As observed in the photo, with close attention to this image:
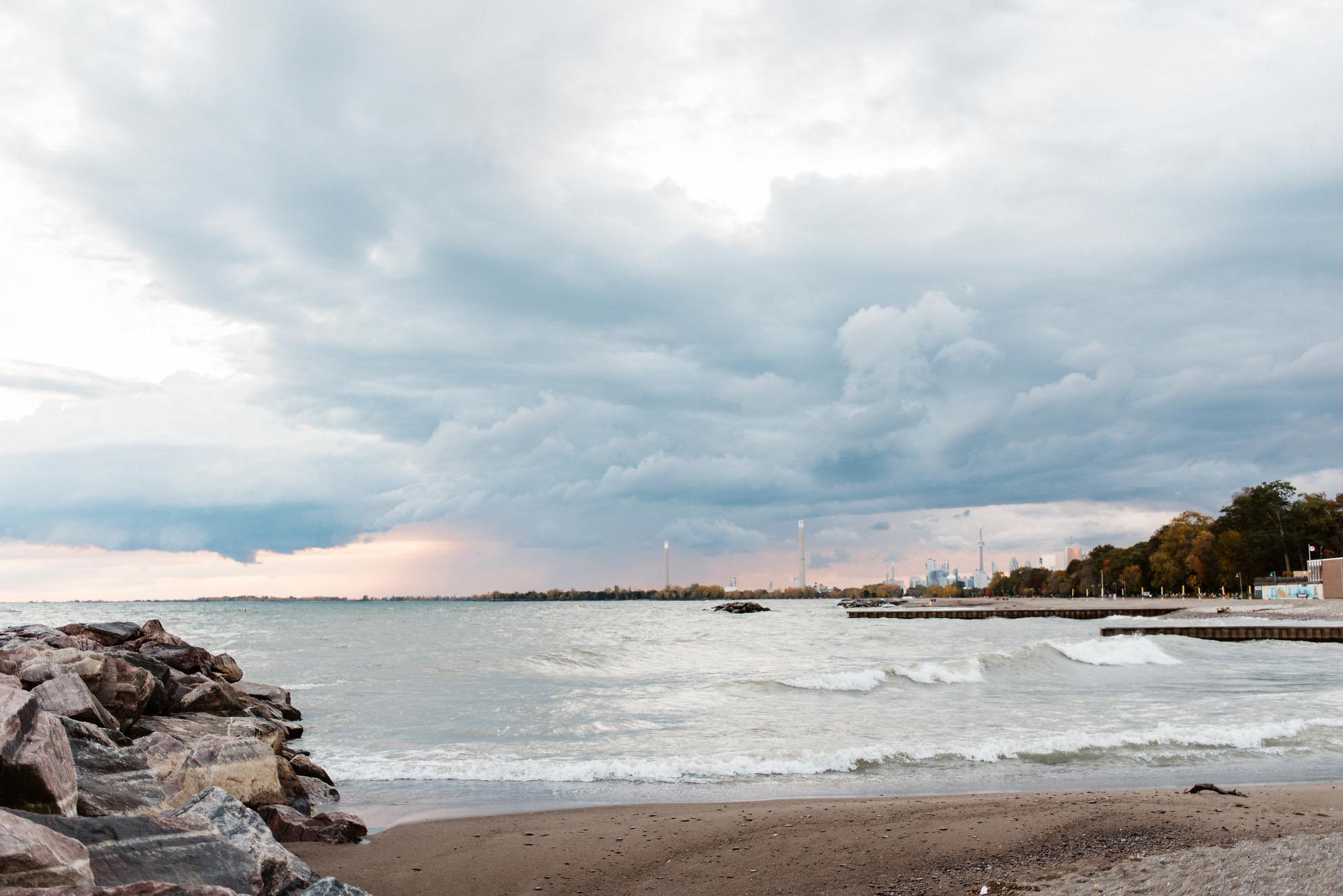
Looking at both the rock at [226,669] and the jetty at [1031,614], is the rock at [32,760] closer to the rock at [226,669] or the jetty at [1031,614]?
the rock at [226,669]

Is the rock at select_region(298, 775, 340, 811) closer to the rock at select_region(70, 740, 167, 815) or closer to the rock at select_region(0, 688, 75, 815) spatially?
the rock at select_region(70, 740, 167, 815)

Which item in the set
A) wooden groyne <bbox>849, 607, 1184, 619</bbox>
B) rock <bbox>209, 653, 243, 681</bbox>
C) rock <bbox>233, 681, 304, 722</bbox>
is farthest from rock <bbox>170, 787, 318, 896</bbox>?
wooden groyne <bbox>849, 607, 1184, 619</bbox>

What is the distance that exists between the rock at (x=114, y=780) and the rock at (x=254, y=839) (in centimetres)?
62

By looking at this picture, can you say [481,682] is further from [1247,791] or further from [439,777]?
[1247,791]

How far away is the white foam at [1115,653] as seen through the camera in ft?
103

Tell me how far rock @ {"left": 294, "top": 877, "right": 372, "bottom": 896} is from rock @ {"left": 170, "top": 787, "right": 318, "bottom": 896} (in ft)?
→ 0.74

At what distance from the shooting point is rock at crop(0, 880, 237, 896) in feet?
12.3

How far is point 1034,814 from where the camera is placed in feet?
26.0

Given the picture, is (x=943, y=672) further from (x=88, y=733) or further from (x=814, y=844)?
(x=88, y=733)

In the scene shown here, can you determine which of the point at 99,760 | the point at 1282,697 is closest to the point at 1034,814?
the point at 99,760

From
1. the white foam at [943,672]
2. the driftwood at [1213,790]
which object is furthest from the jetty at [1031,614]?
the driftwood at [1213,790]

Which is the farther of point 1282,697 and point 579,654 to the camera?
point 579,654

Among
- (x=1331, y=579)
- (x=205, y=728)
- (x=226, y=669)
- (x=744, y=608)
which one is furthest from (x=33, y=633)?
(x=744, y=608)

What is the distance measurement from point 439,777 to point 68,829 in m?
7.20
